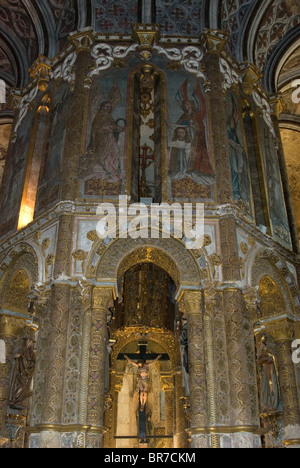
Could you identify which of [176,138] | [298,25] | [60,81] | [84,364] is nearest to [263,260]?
[176,138]

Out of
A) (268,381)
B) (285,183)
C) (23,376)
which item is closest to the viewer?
(23,376)

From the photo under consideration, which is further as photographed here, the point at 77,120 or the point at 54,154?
the point at 54,154

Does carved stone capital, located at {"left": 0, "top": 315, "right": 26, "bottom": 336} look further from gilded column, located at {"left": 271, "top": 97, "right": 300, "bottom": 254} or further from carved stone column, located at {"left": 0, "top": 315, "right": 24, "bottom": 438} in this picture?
gilded column, located at {"left": 271, "top": 97, "right": 300, "bottom": 254}

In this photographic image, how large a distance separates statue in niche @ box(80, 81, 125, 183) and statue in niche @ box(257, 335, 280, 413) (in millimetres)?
4810

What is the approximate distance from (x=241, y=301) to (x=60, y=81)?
23.3 feet

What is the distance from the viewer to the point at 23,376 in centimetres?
1027

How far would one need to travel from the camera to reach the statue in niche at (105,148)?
10.9 m

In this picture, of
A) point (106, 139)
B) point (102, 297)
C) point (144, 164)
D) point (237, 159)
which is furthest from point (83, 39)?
point (102, 297)

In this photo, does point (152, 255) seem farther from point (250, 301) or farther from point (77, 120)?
point (77, 120)

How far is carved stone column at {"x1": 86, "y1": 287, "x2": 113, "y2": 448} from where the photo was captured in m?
8.54

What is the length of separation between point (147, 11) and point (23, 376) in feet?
30.6

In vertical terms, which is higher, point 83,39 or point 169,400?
point 83,39

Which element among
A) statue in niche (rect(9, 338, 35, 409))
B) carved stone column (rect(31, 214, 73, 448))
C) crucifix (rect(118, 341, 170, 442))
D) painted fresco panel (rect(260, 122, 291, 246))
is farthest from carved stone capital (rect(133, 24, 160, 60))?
crucifix (rect(118, 341, 170, 442))

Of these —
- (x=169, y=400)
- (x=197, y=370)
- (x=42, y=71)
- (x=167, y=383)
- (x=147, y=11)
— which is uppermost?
(x=147, y=11)
